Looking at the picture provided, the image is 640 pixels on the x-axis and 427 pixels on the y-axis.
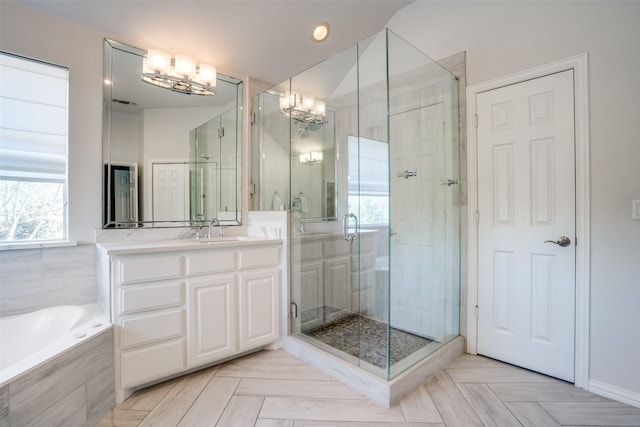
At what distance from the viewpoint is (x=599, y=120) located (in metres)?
1.72

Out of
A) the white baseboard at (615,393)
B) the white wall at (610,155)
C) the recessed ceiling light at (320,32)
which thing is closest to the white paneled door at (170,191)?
the recessed ceiling light at (320,32)

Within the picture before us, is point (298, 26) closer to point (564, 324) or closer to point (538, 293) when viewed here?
point (538, 293)

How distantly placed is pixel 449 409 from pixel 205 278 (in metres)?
1.68

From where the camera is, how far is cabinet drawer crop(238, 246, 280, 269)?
2123mm

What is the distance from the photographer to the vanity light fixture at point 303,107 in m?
2.74

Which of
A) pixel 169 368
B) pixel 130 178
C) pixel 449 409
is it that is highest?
pixel 130 178

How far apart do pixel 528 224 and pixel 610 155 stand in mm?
588

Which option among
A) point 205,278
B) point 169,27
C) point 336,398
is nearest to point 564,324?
point 336,398

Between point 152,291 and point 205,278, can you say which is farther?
point 205,278

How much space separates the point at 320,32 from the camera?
2.57 meters

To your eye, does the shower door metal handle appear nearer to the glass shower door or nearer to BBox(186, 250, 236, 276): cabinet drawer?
the glass shower door

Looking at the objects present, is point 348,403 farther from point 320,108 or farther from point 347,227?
point 320,108

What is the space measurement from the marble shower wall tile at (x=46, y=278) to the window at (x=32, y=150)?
12cm

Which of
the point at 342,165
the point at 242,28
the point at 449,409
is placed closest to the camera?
the point at 449,409
